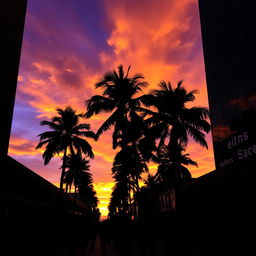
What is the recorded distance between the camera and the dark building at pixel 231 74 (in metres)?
24.0

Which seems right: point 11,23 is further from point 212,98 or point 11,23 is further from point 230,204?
point 212,98

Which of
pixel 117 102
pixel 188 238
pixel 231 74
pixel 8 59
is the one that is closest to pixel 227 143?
pixel 231 74

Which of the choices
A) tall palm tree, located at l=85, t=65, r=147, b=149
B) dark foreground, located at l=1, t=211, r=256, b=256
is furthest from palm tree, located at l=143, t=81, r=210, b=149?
dark foreground, located at l=1, t=211, r=256, b=256

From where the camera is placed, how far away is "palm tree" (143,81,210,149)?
20703 mm

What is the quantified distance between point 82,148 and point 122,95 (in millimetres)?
11150

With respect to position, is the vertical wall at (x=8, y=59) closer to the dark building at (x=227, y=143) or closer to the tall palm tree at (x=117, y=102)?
the tall palm tree at (x=117, y=102)

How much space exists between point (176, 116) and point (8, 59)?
12.5m

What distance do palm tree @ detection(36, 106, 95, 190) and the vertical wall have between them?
36.9 feet

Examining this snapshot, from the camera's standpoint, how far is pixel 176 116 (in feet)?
68.5

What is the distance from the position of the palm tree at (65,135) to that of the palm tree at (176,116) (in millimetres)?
10393

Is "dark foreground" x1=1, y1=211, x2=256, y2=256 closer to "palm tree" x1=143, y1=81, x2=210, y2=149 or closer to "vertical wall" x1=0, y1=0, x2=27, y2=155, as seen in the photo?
"vertical wall" x1=0, y1=0, x2=27, y2=155

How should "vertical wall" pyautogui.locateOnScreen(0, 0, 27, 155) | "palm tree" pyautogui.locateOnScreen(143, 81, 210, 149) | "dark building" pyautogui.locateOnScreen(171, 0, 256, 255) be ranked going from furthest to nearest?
"palm tree" pyautogui.locateOnScreen(143, 81, 210, 149) → "vertical wall" pyautogui.locateOnScreen(0, 0, 27, 155) → "dark building" pyautogui.locateOnScreen(171, 0, 256, 255)

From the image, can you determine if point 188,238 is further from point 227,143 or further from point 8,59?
point 227,143

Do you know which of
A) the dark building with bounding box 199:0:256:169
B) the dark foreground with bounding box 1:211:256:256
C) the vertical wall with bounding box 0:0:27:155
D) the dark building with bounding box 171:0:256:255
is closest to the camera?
the dark building with bounding box 171:0:256:255
